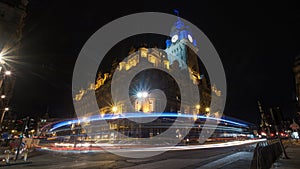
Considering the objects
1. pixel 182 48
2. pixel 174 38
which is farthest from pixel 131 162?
pixel 174 38

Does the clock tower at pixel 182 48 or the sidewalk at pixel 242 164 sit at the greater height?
the clock tower at pixel 182 48

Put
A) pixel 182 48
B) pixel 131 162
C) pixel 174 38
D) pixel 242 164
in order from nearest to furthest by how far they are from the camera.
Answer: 1. pixel 242 164
2. pixel 131 162
3. pixel 182 48
4. pixel 174 38

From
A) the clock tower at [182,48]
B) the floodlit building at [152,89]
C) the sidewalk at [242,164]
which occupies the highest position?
the clock tower at [182,48]

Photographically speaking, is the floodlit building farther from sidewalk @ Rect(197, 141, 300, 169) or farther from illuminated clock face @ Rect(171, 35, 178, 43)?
sidewalk @ Rect(197, 141, 300, 169)

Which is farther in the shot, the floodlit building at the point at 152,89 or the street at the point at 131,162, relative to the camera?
the floodlit building at the point at 152,89

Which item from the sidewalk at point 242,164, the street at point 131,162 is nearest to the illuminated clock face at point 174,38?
the street at point 131,162

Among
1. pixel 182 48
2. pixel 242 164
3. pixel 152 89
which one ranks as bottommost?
pixel 242 164

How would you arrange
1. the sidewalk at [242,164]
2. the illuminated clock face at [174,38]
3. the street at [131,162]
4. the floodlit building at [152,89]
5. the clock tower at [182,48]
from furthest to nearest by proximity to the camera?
1. the illuminated clock face at [174,38]
2. the clock tower at [182,48]
3. the floodlit building at [152,89]
4. the street at [131,162]
5. the sidewalk at [242,164]

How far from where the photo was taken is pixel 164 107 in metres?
58.1

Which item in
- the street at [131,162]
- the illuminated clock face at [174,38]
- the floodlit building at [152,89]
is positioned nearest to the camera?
the street at [131,162]

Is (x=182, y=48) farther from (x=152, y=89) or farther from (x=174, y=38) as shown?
(x=152, y=89)

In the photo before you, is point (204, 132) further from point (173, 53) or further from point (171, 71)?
point (173, 53)

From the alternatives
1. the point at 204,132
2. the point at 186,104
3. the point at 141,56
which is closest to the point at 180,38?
the point at 141,56

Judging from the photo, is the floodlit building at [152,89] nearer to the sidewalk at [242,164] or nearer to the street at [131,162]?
the street at [131,162]
